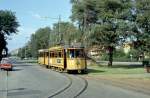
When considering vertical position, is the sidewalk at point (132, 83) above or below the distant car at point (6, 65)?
below

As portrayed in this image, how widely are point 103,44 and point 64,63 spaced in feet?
53.5

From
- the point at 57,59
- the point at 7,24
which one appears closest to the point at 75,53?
the point at 57,59

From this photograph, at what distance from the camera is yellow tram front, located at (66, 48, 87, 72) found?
45.2 m

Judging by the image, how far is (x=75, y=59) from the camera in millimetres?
45125

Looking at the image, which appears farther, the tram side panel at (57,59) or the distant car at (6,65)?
the distant car at (6,65)

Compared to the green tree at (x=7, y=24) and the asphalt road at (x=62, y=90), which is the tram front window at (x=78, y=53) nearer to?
the asphalt road at (x=62, y=90)

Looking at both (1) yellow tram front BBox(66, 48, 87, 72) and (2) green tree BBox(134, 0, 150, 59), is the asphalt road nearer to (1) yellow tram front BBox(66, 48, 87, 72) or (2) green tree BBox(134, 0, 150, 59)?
(1) yellow tram front BBox(66, 48, 87, 72)

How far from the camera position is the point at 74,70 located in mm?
47219

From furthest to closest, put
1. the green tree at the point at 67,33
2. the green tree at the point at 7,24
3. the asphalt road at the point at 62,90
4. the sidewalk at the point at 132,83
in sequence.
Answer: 1. the green tree at the point at 7,24
2. the green tree at the point at 67,33
3. the sidewalk at the point at 132,83
4. the asphalt road at the point at 62,90

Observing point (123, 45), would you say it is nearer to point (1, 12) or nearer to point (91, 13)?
point (91, 13)

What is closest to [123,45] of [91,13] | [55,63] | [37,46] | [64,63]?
[91,13]

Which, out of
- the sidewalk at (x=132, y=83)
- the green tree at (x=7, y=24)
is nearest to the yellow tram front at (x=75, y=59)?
the sidewalk at (x=132, y=83)

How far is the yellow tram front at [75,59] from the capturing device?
45.2 m

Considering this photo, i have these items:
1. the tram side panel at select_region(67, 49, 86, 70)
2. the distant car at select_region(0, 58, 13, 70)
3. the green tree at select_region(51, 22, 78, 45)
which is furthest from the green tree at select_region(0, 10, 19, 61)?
the tram side panel at select_region(67, 49, 86, 70)
